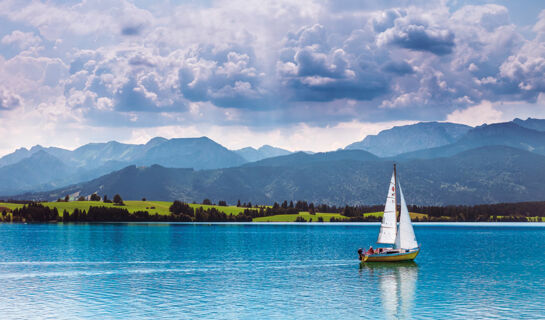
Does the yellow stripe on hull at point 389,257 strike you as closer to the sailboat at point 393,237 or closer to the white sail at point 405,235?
the sailboat at point 393,237

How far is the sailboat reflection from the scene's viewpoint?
6072 cm

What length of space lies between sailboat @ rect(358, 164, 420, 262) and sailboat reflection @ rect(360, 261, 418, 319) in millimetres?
1517

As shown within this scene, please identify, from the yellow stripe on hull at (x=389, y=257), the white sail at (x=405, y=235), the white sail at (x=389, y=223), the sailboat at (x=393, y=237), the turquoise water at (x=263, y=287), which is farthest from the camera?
the yellow stripe on hull at (x=389, y=257)

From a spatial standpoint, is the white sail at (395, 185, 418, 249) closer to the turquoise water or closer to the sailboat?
the sailboat

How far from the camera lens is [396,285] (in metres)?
79.9

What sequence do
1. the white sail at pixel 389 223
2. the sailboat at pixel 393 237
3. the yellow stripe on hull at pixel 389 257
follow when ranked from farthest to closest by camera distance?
the yellow stripe on hull at pixel 389 257 < the sailboat at pixel 393 237 < the white sail at pixel 389 223

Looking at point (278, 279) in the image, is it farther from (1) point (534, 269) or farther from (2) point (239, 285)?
(1) point (534, 269)

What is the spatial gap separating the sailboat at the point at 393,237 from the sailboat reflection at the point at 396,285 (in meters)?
1.52

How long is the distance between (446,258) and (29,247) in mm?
104001

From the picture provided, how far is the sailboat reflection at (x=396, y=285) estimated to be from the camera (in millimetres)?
60719

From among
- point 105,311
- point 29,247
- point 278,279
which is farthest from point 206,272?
point 29,247

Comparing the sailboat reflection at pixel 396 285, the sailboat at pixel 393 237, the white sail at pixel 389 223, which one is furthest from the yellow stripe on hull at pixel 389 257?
the white sail at pixel 389 223

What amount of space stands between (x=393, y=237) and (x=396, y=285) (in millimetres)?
28063

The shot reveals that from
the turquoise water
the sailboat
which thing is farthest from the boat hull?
the turquoise water
